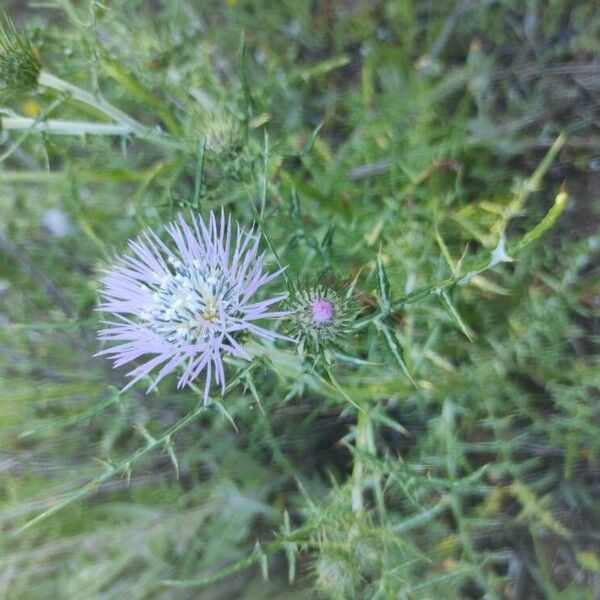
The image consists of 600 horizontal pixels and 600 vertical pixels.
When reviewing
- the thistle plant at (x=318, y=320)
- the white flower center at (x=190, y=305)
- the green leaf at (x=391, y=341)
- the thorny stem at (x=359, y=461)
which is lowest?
the thorny stem at (x=359, y=461)

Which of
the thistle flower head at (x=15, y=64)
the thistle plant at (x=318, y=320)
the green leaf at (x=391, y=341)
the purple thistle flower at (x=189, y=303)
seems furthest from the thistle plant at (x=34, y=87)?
the green leaf at (x=391, y=341)

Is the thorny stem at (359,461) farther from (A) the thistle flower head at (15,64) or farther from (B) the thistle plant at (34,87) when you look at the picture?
(A) the thistle flower head at (15,64)

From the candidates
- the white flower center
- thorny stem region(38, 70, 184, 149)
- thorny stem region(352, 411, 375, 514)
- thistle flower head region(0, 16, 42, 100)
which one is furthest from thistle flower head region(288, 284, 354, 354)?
thistle flower head region(0, 16, 42, 100)

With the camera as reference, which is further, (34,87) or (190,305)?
(34,87)

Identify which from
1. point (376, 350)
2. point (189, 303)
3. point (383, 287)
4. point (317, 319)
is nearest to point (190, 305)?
point (189, 303)

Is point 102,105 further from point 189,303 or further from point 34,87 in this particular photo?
point 189,303

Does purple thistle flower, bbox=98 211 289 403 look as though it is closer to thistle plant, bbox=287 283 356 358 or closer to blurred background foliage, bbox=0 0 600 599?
thistle plant, bbox=287 283 356 358
